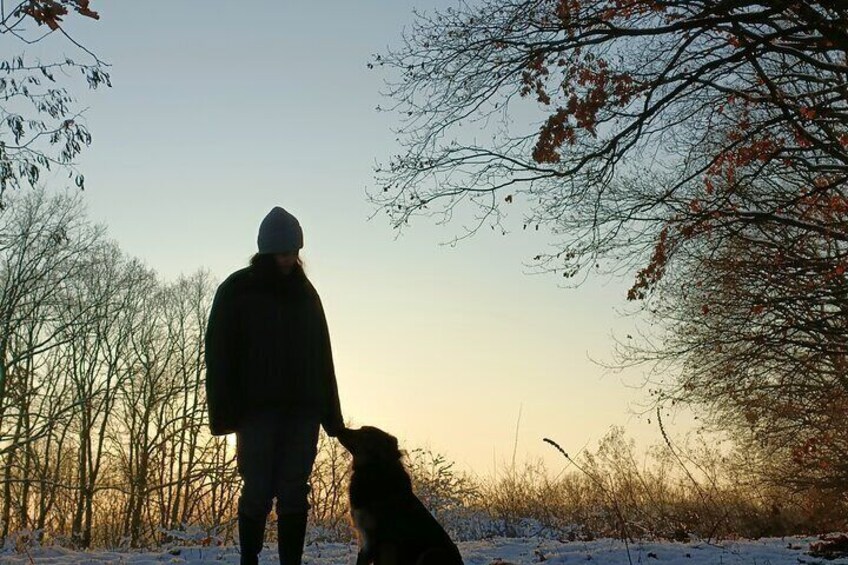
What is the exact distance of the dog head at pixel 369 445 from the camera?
17.3ft

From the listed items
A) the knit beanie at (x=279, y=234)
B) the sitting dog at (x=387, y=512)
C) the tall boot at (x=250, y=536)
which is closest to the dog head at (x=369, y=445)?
the sitting dog at (x=387, y=512)

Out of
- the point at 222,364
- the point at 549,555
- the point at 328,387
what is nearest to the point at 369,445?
the point at 328,387

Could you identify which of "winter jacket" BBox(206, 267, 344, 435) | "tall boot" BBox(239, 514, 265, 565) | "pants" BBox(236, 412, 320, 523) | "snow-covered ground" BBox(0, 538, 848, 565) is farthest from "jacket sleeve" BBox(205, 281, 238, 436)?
"snow-covered ground" BBox(0, 538, 848, 565)

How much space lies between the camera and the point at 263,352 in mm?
4941

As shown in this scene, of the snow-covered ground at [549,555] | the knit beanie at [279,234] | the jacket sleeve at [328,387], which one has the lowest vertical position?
the snow-covered ground at [549,555]

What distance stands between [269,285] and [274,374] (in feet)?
1.73

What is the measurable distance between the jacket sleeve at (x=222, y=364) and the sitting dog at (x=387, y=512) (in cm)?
74

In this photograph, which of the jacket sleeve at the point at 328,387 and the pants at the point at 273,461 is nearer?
the pants at the point at 273,461

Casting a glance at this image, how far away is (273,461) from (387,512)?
687 millimetres

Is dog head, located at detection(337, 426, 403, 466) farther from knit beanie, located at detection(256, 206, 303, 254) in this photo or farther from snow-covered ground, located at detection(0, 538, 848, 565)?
snow-covered ground, located at detection(0, 538, 848, 565)

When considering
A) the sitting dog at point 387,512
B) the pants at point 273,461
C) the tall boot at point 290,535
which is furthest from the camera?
the tall boot at point 290,535

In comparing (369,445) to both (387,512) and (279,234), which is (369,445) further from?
(279,234)

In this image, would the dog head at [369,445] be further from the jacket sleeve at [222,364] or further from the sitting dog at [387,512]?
the jacket sleeve at [222,364]

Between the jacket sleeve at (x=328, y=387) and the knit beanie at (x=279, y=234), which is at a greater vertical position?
the knit beanie at (x=279, y=234)
